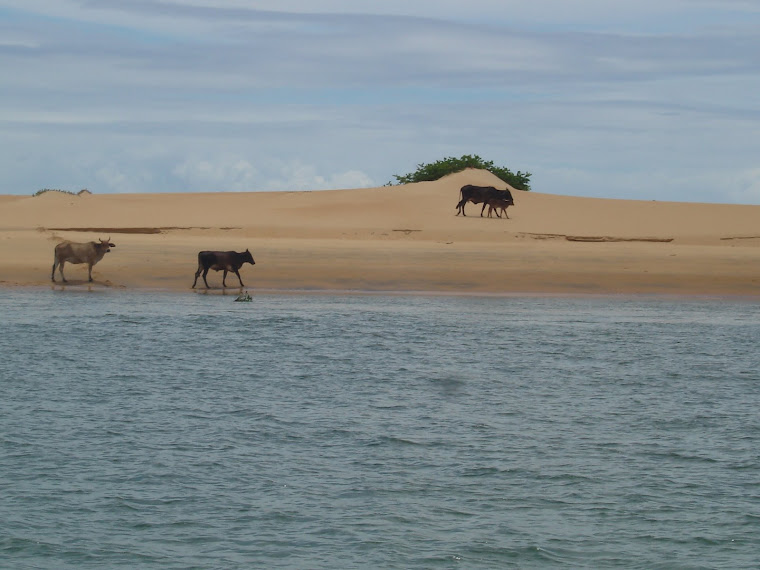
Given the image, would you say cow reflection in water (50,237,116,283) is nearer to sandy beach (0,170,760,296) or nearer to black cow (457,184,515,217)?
sandy beach (0,170,760,296)

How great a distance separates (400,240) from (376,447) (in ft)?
82.1

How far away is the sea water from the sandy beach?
26.3 feet

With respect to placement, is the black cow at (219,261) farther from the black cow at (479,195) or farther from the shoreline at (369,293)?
the black cow at (479,195)

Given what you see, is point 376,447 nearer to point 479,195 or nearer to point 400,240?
point 400,240

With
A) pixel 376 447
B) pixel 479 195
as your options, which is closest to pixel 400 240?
pixel 479 195

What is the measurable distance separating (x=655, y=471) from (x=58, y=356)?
968cm

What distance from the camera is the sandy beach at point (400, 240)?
28.2 m

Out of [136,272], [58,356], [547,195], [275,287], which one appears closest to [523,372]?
[58,356]

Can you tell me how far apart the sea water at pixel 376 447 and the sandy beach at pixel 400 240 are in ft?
26.3

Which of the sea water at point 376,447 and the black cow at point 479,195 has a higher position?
the black cow at point 479,195

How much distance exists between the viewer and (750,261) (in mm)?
31266

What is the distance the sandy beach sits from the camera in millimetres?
28234

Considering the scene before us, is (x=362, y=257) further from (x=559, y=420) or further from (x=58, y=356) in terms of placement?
(x=559, y=420)

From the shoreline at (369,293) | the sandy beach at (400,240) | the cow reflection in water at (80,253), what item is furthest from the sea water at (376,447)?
the sandy beach at (400,240)
